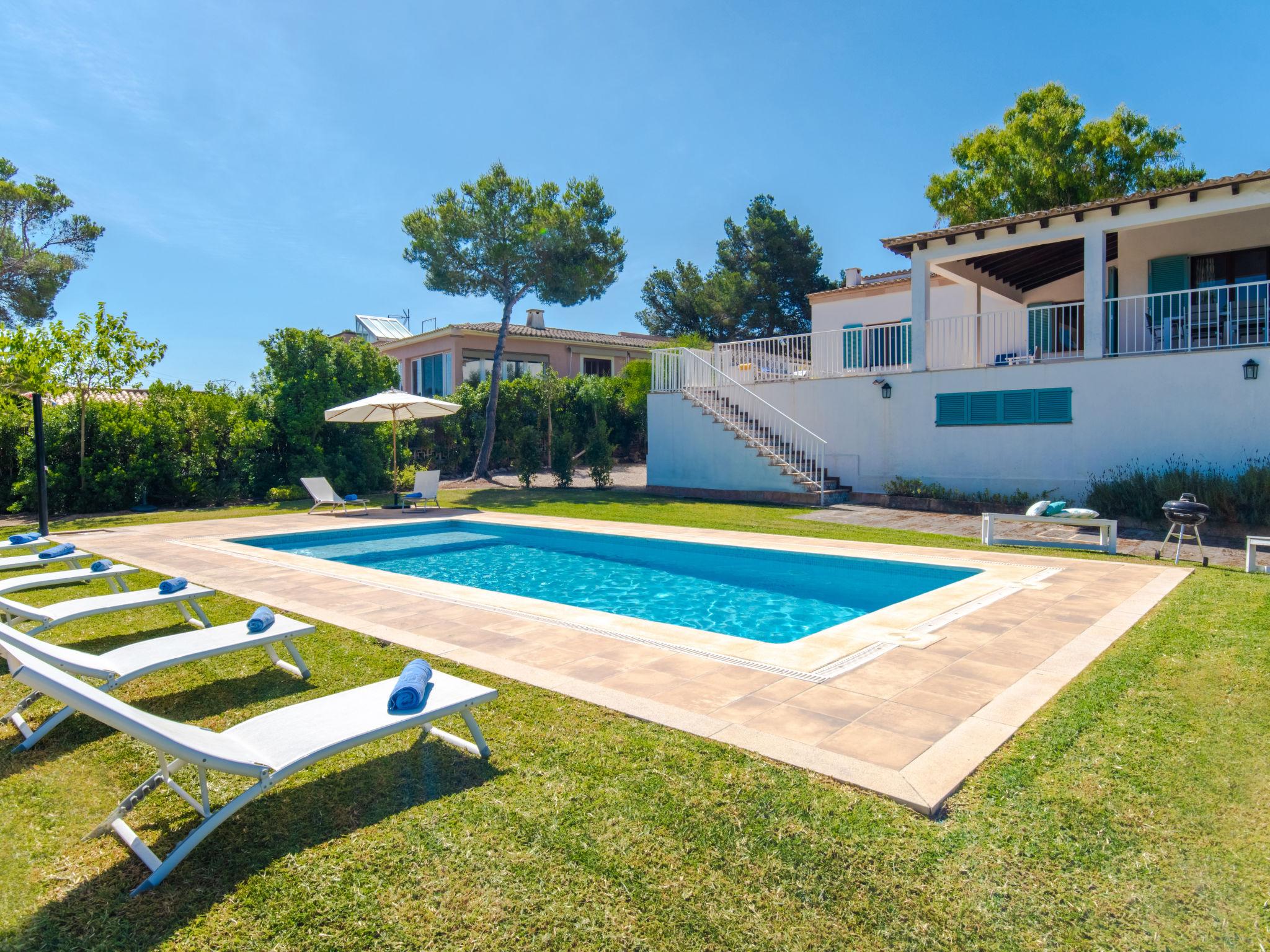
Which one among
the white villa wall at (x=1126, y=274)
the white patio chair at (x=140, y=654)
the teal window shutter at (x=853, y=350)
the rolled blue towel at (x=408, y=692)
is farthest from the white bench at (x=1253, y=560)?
the white patio chair at (x=140, y=654)

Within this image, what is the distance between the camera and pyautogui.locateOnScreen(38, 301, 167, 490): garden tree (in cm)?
1435

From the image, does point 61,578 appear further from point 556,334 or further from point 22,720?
point 556,334

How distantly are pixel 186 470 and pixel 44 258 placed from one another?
17.2 m

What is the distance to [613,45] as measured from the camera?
15812 mm

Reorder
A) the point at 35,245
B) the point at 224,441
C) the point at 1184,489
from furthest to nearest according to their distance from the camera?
the point at 35,245
the point at 224,441
the point at 1184,489

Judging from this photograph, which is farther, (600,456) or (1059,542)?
(600,456)

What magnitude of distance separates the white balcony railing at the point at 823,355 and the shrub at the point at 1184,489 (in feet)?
14.9

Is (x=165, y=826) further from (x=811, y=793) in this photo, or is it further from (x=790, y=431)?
(x=790, y=431)

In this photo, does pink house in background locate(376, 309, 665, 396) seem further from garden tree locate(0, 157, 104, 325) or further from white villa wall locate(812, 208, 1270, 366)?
white villa wall locate(812, 208, 1270, 366)

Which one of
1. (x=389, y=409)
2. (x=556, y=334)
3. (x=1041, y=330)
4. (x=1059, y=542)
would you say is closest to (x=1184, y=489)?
(x=1059, y=542)

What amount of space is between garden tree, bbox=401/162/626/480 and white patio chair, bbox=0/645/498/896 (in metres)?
17.9

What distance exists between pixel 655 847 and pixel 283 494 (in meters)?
17.1

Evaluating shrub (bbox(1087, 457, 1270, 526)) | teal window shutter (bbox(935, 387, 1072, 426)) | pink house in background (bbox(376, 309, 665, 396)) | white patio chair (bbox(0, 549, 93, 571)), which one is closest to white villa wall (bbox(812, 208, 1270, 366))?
teal window shutter (bbox(935, 387, 1072, 426))

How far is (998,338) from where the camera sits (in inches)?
612
